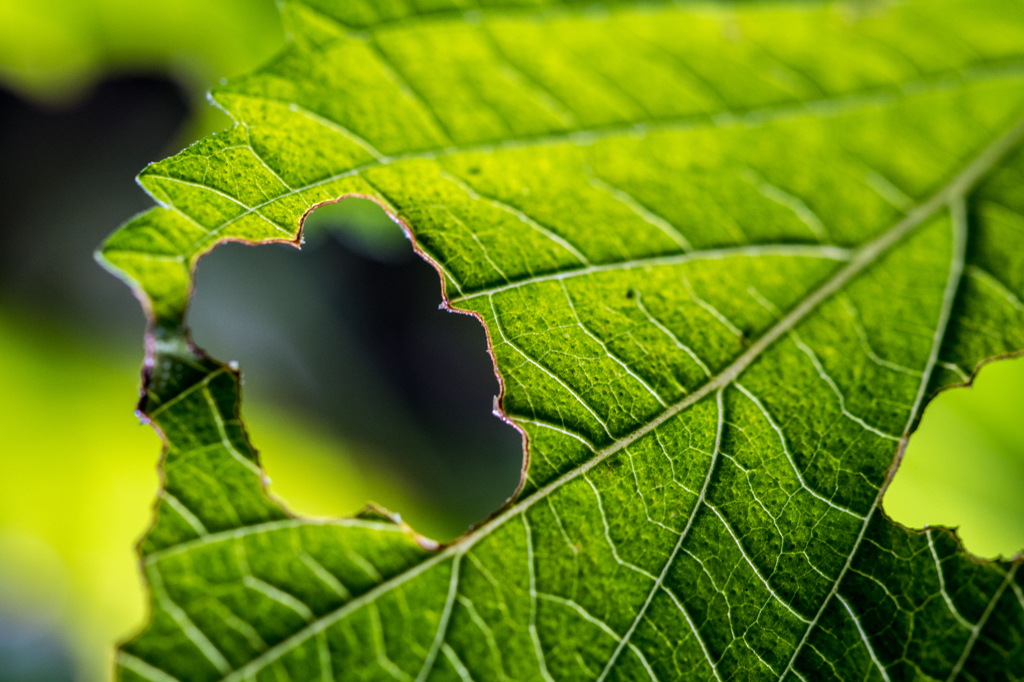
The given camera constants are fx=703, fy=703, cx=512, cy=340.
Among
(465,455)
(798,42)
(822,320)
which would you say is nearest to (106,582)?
(465,455)

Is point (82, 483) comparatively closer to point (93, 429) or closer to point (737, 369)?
point (93, 429)

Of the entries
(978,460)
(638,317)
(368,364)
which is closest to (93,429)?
(368,364)

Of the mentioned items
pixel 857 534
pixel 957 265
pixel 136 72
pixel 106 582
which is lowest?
pixel 857 534

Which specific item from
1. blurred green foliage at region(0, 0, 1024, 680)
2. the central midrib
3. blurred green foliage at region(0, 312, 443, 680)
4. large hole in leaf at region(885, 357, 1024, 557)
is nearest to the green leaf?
the central midrib

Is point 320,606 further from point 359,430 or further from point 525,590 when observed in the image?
point 359,430

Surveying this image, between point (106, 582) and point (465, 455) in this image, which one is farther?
point (465, 455)

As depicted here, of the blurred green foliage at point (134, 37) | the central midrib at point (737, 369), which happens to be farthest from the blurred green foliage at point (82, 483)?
the central midrib at point (737, 369)
